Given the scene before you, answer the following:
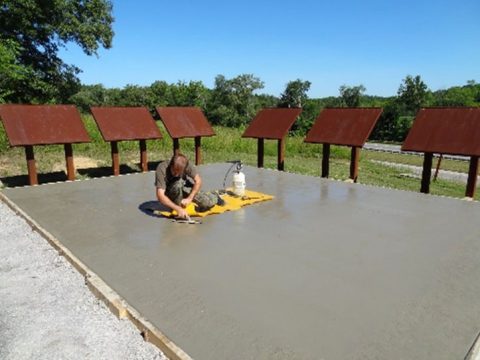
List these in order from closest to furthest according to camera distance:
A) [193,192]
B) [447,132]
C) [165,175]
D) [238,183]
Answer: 1. [165,175]
2. [193,192]
3. [238,183]
4. [447,132]

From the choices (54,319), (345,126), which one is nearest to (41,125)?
(54,319)

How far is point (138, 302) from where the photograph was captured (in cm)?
263

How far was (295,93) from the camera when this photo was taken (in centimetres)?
4806

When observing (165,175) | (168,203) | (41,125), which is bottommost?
(168,203)

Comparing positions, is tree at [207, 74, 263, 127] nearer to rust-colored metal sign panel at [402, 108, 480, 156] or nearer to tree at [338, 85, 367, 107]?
tree at [338, 85, 367, 107]

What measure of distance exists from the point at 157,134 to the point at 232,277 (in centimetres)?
532

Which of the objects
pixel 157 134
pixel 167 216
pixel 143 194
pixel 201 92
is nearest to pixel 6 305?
pixel 167 216

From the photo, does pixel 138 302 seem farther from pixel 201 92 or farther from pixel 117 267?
pixel 201 92

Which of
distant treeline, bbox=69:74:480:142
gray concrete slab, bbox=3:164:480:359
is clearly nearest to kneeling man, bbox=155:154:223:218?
gray concrete slab, bbox=3:164:480:359

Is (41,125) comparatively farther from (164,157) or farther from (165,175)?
(164,157)

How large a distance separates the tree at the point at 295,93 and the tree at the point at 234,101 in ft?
25.8

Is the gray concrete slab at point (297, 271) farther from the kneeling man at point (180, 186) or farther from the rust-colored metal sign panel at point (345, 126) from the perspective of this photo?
the rust-colored metal sign panel at point (345, 126)

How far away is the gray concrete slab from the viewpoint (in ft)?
7.20

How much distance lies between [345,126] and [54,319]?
5690 mm
